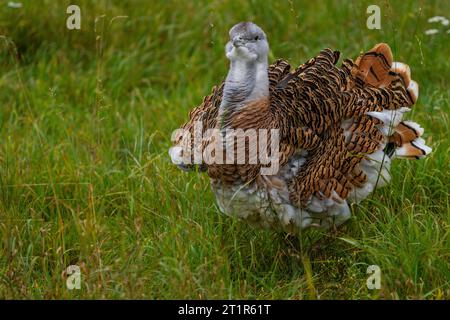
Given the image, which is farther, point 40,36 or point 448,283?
point 40,36

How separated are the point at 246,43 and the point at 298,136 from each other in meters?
0.49

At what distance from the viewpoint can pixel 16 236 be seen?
4277 mm

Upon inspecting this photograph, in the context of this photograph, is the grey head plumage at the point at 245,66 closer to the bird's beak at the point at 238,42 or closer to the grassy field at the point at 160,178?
the bird's beak at the point at 238,42

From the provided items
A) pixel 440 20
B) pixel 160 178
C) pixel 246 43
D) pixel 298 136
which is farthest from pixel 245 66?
pixel 440 20

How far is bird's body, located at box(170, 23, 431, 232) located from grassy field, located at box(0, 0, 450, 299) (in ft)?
0.66

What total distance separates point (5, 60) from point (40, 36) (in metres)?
0.39

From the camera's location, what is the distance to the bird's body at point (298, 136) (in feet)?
13.1

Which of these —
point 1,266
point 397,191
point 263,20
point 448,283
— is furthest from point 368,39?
point 1,266

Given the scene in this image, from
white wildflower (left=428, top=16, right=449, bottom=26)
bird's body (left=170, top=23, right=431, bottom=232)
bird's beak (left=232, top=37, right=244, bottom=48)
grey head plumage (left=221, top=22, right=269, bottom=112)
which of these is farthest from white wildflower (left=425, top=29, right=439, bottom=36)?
bird's beak (left=232, top=37, right=244, bottom=48)

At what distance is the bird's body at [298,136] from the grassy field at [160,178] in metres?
0.20

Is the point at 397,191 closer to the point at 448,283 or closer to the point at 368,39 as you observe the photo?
the point at 448,283

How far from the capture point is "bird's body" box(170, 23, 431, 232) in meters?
4.00

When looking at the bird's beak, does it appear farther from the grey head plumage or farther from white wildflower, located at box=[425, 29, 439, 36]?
white wildflower, located at box=[425, 29, 439, 36]

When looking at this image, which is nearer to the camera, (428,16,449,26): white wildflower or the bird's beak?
the bird's beak
